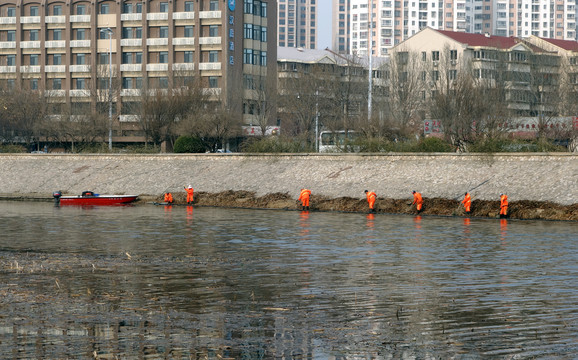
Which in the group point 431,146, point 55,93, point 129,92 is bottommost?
point 431,146

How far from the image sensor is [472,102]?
68.1 m

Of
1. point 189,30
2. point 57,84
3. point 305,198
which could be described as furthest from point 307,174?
point 57,84

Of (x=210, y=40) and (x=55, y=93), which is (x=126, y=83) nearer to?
(x=55, y=93)

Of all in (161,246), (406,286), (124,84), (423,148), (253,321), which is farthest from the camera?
(124,84)

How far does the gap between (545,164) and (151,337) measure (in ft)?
136

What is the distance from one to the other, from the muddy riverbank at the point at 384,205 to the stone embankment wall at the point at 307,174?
97 cm

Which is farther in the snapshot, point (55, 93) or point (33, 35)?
point (33, 35)

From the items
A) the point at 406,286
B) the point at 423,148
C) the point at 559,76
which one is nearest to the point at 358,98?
the point at 559,76

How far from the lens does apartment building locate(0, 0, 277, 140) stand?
115438mm

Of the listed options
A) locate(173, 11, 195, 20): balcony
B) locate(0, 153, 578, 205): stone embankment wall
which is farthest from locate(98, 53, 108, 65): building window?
locate(0, 153, 578, 205): stone embankment wall

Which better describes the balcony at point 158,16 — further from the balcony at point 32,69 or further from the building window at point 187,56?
the balcony at point 32,69

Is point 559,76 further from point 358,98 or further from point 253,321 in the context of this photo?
point 253,321

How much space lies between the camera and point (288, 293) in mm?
21281

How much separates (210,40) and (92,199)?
189ft
